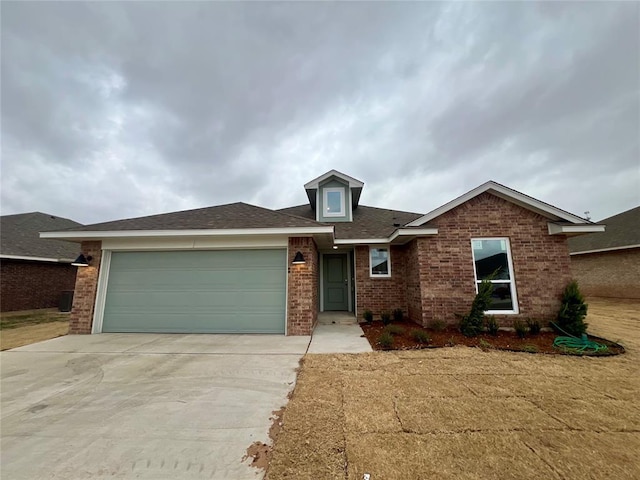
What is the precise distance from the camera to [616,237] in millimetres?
12703

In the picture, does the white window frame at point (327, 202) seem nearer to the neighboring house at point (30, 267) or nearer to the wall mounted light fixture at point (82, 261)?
the wall mounted light fixture at point (82, 261)

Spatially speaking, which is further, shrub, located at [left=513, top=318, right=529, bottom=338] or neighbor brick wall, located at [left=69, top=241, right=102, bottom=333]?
neighbor brick wall, located at [left=69, top=241, right=102, bottom=333]

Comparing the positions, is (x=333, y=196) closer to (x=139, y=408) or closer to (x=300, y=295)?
(x=300, y=295)

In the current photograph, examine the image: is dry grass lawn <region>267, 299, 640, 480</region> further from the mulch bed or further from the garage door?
the garage door

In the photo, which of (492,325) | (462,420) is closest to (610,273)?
(492,325)

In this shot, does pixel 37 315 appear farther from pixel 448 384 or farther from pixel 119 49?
pixel 448 384

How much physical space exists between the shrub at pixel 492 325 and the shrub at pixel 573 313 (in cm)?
152

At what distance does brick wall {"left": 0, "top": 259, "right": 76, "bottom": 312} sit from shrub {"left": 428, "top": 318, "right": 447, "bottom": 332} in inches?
673

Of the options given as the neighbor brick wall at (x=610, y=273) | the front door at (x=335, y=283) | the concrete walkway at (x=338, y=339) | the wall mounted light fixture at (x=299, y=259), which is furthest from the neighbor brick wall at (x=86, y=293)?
the neighbor brick wall at (x=610, y=273)

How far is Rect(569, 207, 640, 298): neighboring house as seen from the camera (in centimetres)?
1175

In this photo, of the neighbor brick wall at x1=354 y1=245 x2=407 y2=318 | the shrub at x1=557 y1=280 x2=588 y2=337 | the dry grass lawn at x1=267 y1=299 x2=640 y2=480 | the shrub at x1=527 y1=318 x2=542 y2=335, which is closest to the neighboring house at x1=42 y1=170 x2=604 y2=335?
the shrub at x1=557 y1=280 x2=588 y2=337

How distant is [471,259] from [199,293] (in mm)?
7496

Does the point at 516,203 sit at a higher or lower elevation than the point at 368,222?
lower

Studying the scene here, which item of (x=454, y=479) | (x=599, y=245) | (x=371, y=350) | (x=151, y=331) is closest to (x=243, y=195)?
(x=151, y=331)
